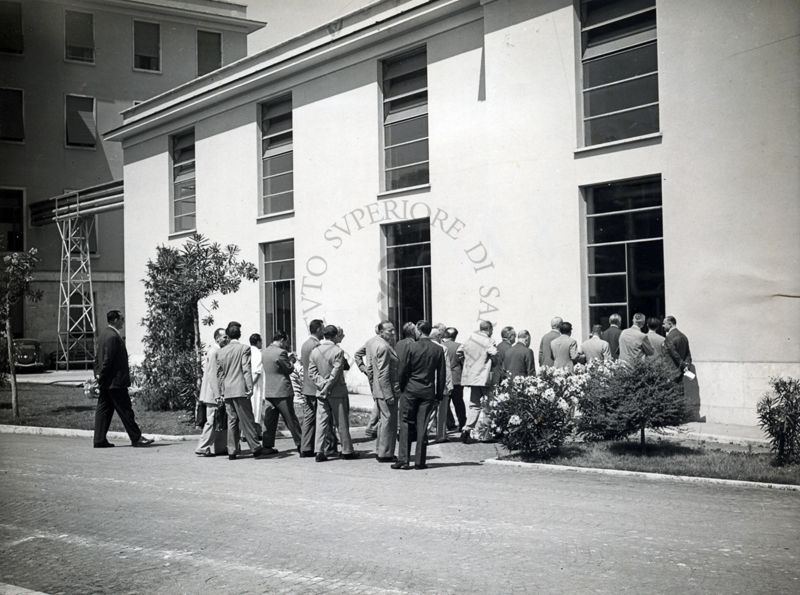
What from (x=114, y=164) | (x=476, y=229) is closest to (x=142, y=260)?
(x=114, y=164)

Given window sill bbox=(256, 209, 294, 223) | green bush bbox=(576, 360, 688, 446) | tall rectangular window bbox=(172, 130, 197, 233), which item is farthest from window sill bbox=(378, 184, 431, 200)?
tall rectangular window bbox=(172, 130, 197, 233)


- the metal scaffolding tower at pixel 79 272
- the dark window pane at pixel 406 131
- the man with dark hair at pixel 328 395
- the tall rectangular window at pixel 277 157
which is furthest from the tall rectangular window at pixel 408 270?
the metal scaffolding tower at pixel 79 272

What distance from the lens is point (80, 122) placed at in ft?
81.7

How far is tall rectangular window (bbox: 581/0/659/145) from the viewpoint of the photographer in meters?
15.3

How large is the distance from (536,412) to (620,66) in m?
7.62

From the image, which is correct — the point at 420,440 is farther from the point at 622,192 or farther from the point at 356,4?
the point at 356,4

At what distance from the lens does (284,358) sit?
41.1ft

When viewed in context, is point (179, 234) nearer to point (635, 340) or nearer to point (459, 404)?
point (459, 404)

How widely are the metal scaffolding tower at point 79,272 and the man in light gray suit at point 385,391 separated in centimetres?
2266

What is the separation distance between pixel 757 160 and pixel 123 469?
408 inches

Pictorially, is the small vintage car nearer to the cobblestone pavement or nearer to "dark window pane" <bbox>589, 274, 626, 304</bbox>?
"dark window pane" <bbox>589, 274, 626, 304</bbox>

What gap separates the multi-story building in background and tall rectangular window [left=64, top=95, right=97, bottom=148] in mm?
42

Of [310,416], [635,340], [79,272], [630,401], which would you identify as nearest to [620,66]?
[635,340]

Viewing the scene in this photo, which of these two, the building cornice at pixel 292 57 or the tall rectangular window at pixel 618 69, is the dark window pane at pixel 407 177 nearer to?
the building cornice at pixel 292 57
